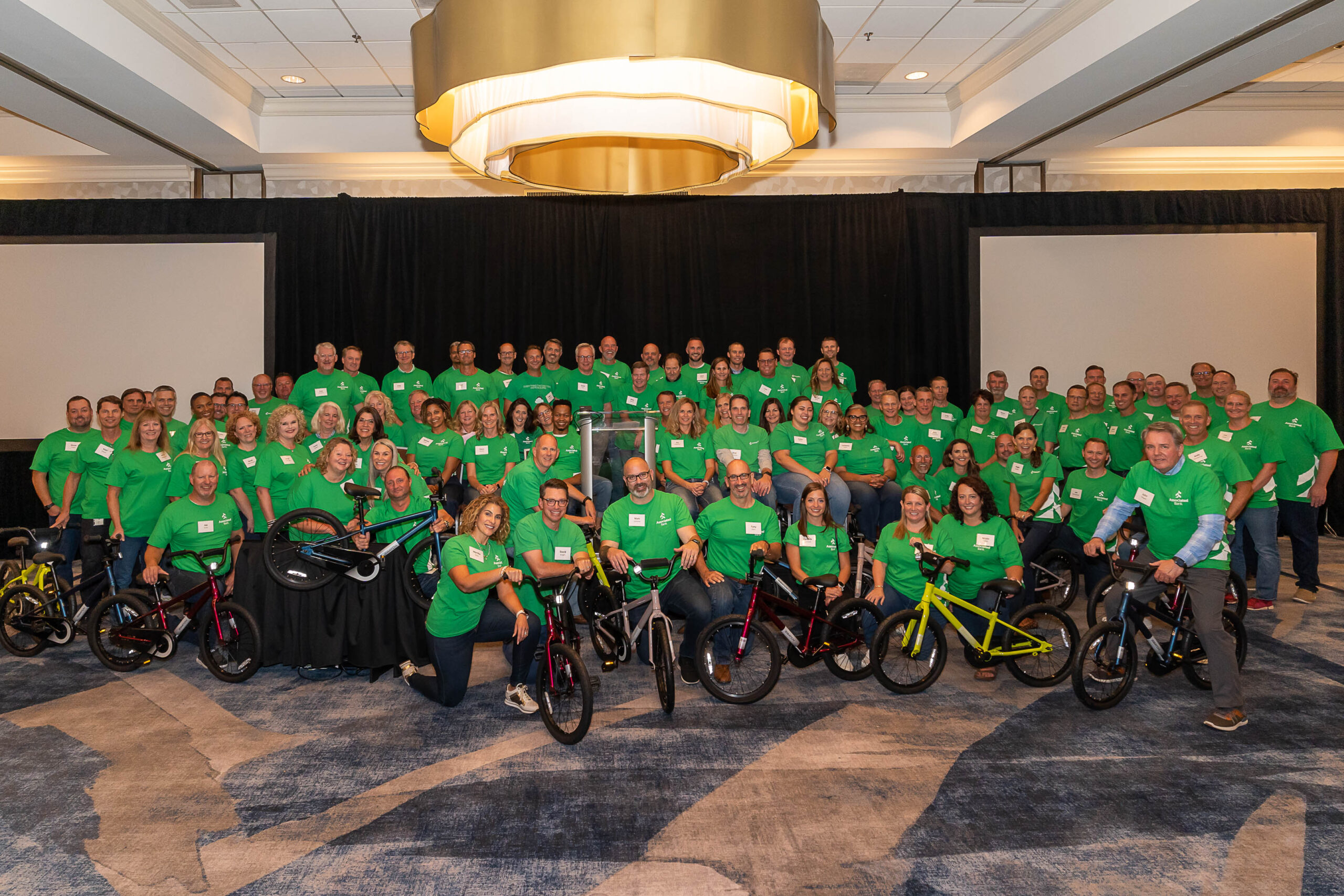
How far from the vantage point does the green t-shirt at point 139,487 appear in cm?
580

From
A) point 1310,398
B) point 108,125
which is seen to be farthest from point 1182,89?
point 108,125

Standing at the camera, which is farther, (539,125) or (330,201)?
(330,201)

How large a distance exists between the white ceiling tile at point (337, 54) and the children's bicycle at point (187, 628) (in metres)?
4.37

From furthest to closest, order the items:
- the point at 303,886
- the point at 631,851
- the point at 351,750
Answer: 1. the point at 351,750
2. the point at 631,851
3. the point at 303,886

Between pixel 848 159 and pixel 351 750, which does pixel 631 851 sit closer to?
pixel 351 750

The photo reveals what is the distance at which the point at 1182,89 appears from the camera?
7145mm

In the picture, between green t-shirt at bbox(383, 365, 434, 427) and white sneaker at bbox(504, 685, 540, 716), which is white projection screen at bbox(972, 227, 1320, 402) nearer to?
green t-shirt at bbox(383, 365, 434, 427)

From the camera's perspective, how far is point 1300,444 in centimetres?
673

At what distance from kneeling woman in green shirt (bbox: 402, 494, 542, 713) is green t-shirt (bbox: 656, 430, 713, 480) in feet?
7.27

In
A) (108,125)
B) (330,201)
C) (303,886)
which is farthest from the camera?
(330,201)

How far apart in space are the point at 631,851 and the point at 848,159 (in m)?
8.20

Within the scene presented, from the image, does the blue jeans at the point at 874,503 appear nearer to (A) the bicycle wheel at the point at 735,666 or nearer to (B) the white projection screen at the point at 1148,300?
(A) the bicycle wheel at the point at 735,666

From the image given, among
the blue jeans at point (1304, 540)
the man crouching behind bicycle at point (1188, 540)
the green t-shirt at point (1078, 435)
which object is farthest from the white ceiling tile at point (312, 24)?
the blue jeans at point (1304, 540)

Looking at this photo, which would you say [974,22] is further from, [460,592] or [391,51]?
[460,592]
